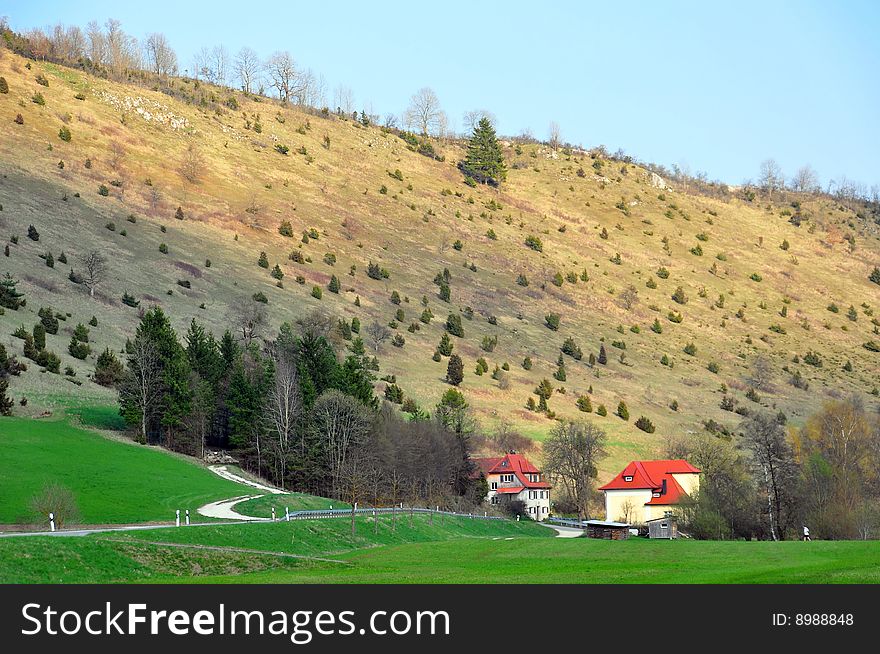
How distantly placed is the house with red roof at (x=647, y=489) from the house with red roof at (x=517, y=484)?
8219 mm

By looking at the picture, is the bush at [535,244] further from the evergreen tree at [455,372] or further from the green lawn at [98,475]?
the green lawn at [98,475]

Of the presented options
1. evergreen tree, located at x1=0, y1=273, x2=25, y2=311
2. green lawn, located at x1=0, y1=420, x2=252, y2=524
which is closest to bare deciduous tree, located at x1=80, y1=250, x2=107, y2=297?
evergreen tree, located at x1=0, y1=273, x2=25, y2=311

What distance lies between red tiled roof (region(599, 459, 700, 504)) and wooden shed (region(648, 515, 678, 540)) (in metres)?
5.91

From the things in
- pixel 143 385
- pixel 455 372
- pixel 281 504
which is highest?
pixel 455 372

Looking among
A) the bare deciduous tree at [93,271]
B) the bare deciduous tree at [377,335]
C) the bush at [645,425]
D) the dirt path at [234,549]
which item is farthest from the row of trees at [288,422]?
the bush at [645,425]

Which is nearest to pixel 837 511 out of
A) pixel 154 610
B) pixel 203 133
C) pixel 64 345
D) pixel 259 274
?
pixel 154 610

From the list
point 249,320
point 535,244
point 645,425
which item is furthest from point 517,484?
point 535,244

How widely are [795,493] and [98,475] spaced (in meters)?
44.3

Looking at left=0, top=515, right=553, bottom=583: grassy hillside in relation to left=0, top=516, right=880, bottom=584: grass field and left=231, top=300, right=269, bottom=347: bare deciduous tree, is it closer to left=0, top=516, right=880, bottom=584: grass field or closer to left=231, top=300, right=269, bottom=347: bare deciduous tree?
left=0, top=516, right=880, bottom=584: grass field

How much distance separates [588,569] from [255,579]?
39.2 feet

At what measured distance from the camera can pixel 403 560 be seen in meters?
42.8

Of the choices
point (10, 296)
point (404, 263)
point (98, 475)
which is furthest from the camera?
point (404, 263)

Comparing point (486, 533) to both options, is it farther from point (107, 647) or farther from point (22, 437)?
point (107, 647)

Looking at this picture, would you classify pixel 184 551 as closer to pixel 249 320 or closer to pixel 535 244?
pixel 249 320
